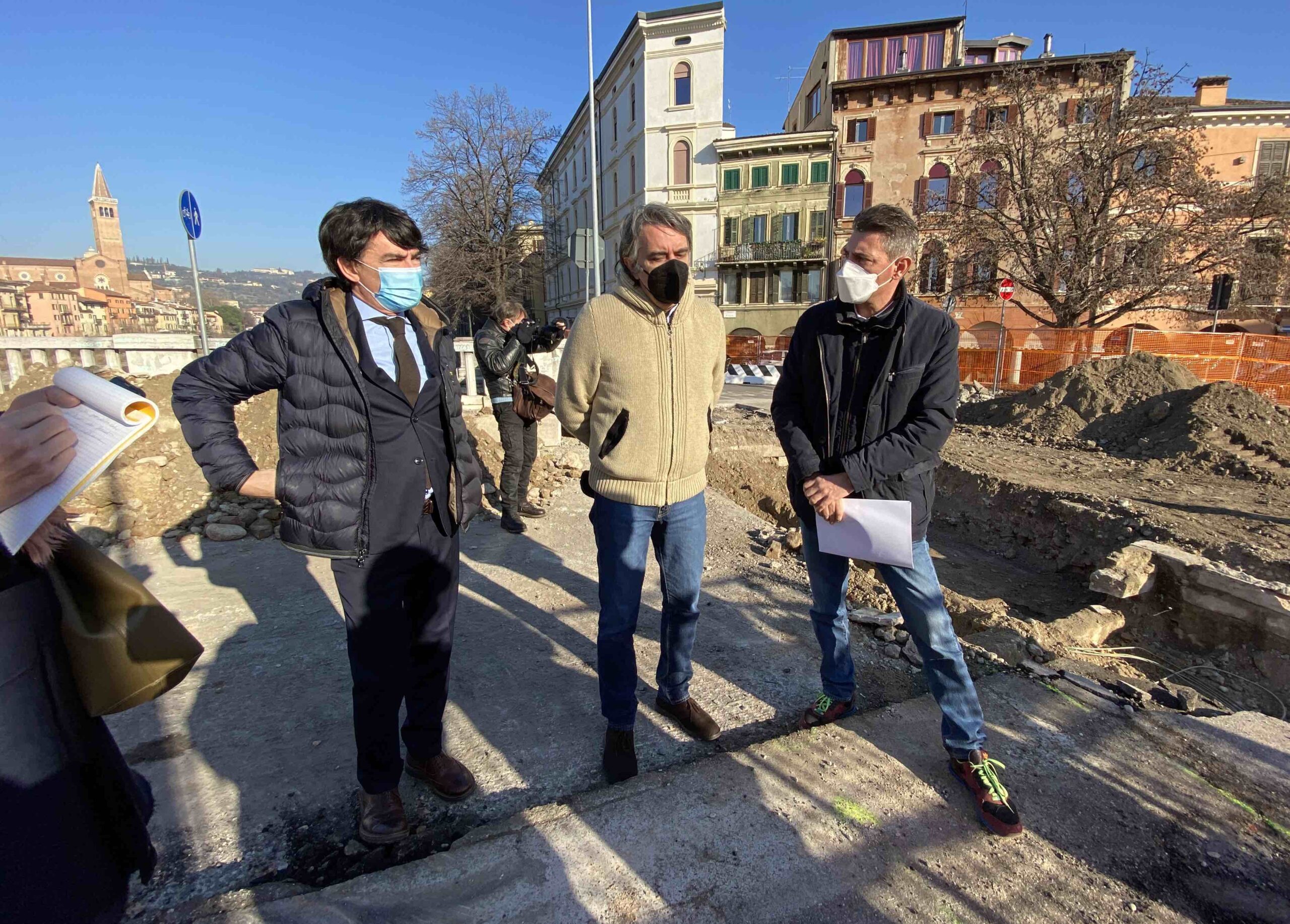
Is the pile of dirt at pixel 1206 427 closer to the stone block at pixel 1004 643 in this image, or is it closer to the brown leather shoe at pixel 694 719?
the stone block at pixel 1004 643

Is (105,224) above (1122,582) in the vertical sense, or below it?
above

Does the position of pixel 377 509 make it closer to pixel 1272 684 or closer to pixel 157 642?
pixel 157 642

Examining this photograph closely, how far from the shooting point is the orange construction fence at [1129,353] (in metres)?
12.8

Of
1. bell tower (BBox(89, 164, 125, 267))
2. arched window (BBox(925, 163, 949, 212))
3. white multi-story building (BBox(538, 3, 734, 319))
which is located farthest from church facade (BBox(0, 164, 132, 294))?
arched window (BBox(925, 163, 949, 212))

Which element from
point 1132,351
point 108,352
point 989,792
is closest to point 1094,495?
point 989,792

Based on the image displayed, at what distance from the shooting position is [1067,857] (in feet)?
6.58

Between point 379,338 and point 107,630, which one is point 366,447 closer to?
point 379,338

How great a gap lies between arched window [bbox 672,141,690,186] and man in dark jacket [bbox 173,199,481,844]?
112 ft

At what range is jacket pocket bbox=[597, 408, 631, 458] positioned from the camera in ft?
7.61

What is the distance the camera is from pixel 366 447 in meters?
2.08

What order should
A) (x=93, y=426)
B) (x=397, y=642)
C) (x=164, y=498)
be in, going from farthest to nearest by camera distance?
(x=164, y=498) < (x=397, y=642) < (x=93, y=426)

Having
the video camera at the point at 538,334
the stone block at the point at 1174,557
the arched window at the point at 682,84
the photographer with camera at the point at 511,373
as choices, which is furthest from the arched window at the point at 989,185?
the photographer with camera at the point at 511,373

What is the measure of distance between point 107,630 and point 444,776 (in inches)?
57.5

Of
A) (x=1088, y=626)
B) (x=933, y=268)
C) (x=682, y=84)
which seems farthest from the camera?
(x=682, y=84)
